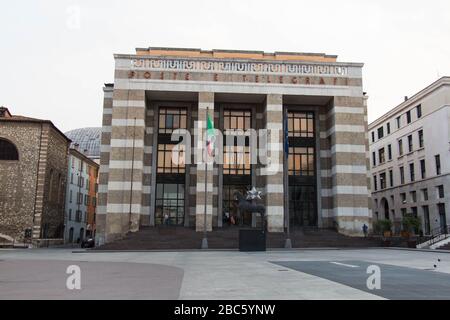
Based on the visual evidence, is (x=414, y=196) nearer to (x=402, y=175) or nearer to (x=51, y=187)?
(x=402, y=175)

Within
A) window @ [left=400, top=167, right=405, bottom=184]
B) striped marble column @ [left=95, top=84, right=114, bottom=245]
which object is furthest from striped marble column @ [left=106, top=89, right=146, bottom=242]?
window @ [left=400, top=167, right=405, bottom=184]

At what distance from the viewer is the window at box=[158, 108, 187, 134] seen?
45.9 m

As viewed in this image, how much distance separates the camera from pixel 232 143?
46.0 meters

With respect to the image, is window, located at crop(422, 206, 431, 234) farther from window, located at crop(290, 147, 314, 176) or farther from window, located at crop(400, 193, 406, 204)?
window, located at crop(290, 147, 314, 176)

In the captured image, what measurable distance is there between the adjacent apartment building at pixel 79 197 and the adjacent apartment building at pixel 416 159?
147 ft

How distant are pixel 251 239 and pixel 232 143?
17402 millimetres

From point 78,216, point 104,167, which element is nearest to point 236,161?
point 104,167

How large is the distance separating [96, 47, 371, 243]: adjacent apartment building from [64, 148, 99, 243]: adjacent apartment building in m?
18.8

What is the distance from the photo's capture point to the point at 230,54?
4809 cm

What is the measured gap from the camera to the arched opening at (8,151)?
1789 inches

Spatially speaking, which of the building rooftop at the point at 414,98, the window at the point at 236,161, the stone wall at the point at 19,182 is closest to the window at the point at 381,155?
the building rooftop at the point at 414,98
